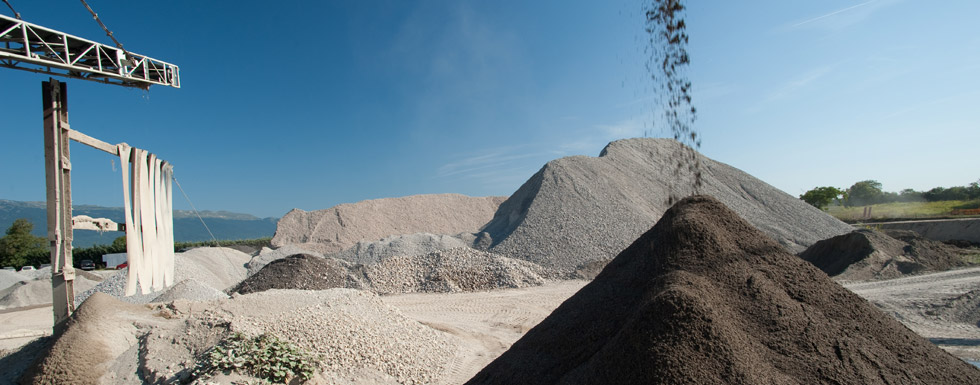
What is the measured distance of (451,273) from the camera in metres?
13.5

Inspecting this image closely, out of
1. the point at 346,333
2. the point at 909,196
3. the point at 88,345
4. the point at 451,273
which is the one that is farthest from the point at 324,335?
the point at 909,196

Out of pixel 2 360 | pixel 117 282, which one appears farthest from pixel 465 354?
pixel 117 282

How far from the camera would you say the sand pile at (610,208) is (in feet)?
52.6

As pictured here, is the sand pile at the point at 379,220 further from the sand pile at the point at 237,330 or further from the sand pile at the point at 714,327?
the sand pile at the point at 714,327

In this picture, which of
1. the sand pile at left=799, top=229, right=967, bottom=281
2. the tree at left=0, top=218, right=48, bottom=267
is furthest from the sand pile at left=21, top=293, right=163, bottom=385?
the tree at left=0, top=218, right=48, bottom=267

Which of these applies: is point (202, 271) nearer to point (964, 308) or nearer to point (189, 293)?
point (189, 293)

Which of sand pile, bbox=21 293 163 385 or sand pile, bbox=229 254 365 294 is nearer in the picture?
sand pile, bbox=21 293 163 385

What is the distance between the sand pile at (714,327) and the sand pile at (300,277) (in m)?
9.63

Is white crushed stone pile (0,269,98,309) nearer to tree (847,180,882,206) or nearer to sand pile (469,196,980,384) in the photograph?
sand pile (469,196,980,384)

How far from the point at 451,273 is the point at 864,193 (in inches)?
2202

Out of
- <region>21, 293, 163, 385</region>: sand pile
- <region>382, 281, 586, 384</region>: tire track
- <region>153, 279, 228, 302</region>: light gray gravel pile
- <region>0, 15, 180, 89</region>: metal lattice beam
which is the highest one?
<region>0, 15, 180, 89</region>: metal lattice beam

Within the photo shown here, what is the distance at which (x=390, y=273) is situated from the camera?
45.1 ft

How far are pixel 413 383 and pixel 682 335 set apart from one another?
3690 millimetres

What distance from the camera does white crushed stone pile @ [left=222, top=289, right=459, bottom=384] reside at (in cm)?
538
